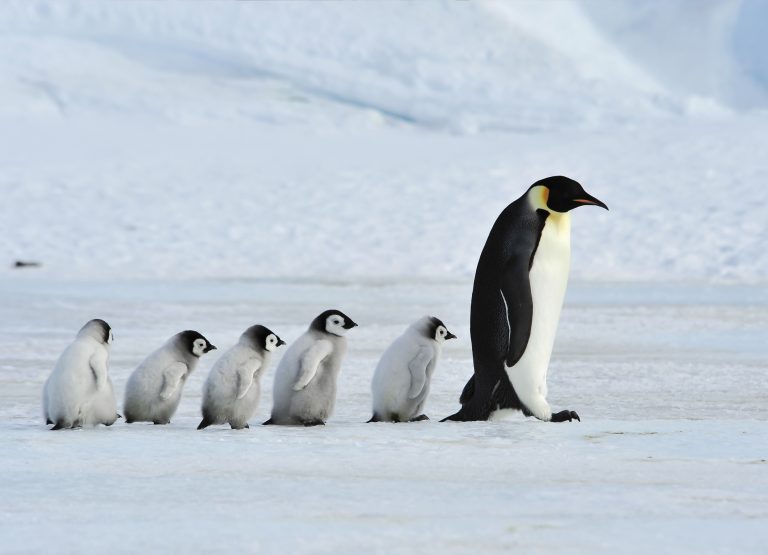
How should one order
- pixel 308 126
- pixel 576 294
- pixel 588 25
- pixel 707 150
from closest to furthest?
pixel 576 294 < pixel 707 150 < pixel 308 126 < pixel 588 25

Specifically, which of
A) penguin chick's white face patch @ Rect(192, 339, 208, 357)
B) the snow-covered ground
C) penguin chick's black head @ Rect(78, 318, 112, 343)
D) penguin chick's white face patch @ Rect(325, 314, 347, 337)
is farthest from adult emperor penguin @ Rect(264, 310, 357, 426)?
penguin chick's black head @ Rect(78, 318, 112, 343)

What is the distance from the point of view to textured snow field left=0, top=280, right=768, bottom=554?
2305 mm

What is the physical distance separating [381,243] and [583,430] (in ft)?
A: 31.0

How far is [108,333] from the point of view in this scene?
3828 mm

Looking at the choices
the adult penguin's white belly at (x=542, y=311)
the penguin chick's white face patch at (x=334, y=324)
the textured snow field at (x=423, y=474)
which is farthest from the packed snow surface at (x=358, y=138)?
the penguin chick's white face patch at (x=334, y=324)

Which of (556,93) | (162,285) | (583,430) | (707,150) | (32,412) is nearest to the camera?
(583,430)

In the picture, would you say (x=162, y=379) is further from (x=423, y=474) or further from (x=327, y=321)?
(x=423, y=474)

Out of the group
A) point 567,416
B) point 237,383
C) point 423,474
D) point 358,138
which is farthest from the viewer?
point 358,138

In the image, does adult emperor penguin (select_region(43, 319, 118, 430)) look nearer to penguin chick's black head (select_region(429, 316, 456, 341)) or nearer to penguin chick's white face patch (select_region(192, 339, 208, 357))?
penguin chick's white face patch (select_region(192, 339, 208, 357))

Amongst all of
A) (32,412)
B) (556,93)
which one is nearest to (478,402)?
(32,412)

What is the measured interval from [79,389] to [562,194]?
1569mm

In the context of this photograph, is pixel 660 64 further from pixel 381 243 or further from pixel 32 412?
pixel 32 412

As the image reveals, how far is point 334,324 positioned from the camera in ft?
12.8

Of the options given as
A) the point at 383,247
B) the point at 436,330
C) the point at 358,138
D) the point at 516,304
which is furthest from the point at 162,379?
the point at 358,138
